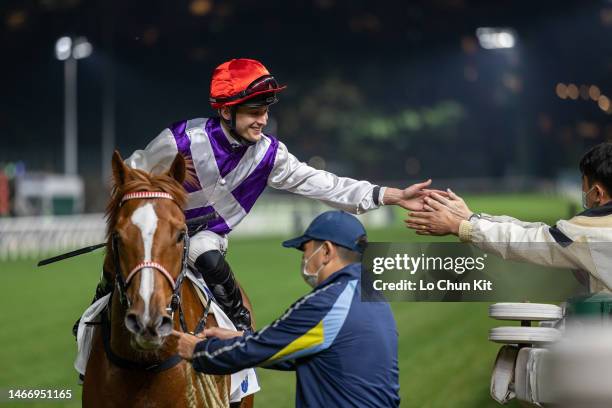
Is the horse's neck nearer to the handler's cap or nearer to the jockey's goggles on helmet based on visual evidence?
the handler's cap

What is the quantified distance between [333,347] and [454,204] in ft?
3.51

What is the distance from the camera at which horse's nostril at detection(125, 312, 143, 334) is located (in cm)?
352

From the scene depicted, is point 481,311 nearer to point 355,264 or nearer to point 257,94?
point 257,94

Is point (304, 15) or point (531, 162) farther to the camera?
point (531, 162)

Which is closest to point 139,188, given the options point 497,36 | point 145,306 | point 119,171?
point 119,171

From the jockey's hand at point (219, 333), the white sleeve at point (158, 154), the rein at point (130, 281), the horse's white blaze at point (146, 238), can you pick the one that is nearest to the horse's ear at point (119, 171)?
the rein at point (130, 281)

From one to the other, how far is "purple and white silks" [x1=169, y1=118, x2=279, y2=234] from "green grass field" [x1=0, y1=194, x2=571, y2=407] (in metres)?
3.50

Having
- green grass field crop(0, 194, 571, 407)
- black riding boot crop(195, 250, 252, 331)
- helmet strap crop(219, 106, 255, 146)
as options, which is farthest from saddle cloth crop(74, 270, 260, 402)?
green grass field crop(0, 194, 571, 407)

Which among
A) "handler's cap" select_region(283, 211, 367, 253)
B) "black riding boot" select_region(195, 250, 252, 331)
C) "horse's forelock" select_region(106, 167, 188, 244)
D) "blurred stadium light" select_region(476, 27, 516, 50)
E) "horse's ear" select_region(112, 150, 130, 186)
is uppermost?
"blurred stadium light" select_region(476, 27, 516, 50)

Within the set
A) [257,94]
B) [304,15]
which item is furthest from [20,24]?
[257,94]

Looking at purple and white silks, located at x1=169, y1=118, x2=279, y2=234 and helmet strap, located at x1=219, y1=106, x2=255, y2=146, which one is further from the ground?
helmet strap, located at x1=219, y1=106, x2=255, y2=146

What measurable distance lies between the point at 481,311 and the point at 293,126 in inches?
1496

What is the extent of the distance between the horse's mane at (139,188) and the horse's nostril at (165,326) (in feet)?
1.82

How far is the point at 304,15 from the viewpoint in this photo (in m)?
43.9
